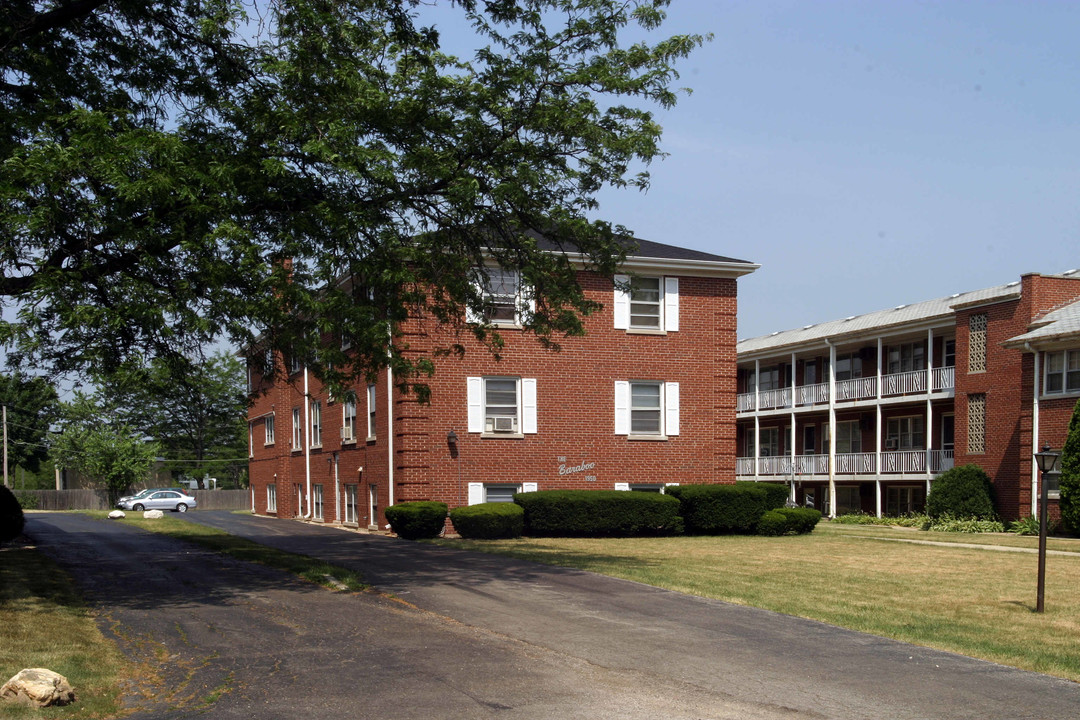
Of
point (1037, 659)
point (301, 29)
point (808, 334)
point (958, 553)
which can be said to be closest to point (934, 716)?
point (1037, 659)

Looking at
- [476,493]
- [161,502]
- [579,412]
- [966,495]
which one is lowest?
[161,502]

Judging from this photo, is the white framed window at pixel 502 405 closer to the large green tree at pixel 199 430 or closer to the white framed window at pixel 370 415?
the white framed window at pixel 370 415

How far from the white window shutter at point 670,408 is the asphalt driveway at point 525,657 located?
14451 millimetres

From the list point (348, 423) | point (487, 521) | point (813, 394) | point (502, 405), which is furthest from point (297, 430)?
point (813, 394)

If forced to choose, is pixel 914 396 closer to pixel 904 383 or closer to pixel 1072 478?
pixel 904 383

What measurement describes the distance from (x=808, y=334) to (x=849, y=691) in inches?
1542

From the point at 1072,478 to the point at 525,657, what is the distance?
81.0 ft

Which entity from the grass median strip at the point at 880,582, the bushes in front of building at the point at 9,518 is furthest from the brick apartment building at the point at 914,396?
the bushes in front of building at the point at 9,518

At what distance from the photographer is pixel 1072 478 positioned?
95.5 feet

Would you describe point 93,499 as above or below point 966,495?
below

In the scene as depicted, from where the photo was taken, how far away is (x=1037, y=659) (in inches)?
394

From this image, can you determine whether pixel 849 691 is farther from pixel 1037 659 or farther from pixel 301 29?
pixel 301 29

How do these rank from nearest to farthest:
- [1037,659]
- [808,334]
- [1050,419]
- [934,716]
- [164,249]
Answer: [934,716]
[1037,659]
[164,249]
[1050,419]
[808,334]

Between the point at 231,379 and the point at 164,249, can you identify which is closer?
the point at 164,249
